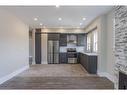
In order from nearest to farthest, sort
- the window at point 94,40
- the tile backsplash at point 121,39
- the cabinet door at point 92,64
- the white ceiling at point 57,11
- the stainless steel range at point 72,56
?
the tile backsplash at point 121,39 → the white ceiling at point 57,11 → the cabinet door at point 92,64 → the window at point 94,40 → the stainless steel range at point 72,56

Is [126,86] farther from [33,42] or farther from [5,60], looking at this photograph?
[33,42]

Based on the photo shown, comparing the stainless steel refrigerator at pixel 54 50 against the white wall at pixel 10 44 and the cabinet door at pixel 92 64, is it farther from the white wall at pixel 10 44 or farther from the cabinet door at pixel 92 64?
the cabinet door at pixel 92 64

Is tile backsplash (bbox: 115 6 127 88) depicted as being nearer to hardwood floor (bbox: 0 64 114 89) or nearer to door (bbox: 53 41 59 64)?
hardwood floor (bbox: 0 64 114 89)

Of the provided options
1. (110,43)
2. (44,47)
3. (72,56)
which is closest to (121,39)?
(110,43)

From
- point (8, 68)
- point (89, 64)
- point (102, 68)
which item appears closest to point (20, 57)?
point (8, 68)

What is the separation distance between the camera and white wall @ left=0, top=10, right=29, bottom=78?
603 centimetres

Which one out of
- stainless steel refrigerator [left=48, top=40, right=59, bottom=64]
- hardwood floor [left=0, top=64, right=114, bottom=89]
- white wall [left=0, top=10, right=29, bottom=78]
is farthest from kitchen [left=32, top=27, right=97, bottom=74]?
hardwood floor [left=0, top=64, right=114, bottom=89]

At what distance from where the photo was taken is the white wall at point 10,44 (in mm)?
6028

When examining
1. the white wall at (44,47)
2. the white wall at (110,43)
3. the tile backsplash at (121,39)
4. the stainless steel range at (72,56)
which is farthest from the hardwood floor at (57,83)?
the white wall at (44,47)

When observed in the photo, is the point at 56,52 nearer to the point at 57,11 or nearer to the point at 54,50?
the point at 54,50

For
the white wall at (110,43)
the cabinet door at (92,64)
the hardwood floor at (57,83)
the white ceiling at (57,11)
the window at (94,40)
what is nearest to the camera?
the hardwood floor at (57,83)

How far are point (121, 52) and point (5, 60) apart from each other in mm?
4331

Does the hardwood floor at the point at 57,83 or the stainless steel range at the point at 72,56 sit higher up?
the stainless steel range at the point at 72,56

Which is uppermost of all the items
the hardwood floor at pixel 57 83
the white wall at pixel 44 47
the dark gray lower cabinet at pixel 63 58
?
the white wall at pixel 44 47
